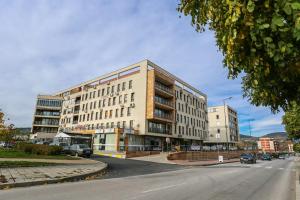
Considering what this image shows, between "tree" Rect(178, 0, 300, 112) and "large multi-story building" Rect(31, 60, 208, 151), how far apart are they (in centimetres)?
3615

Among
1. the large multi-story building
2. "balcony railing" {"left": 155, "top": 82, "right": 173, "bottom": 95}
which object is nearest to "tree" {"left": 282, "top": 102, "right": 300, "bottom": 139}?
the large multi-story building

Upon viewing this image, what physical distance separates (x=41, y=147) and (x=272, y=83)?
27.0 metres

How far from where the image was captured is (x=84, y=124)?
59969 millimetres

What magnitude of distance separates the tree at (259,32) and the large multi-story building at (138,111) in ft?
119

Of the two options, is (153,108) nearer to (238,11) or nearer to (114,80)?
(114,80)

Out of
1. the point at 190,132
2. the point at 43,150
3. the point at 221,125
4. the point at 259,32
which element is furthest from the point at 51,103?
the point at 259,32

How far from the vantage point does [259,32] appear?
3.54 meters

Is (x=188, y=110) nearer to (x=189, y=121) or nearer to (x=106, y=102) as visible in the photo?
(x=189, y=121)

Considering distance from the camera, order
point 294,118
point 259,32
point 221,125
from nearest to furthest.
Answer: point 259,32, point 294,118, point 221,125

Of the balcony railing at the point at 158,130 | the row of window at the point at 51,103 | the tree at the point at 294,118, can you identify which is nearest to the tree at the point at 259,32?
the tree at the point at 294,118

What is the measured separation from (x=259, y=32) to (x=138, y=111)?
44716 millimetres

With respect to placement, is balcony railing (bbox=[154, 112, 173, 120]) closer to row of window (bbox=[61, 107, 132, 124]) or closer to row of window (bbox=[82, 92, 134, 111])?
row of window (bbox=[61, 107, 132, 124])

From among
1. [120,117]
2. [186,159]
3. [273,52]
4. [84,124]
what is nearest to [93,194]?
[273,52]

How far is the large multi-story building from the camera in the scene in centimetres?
4659
